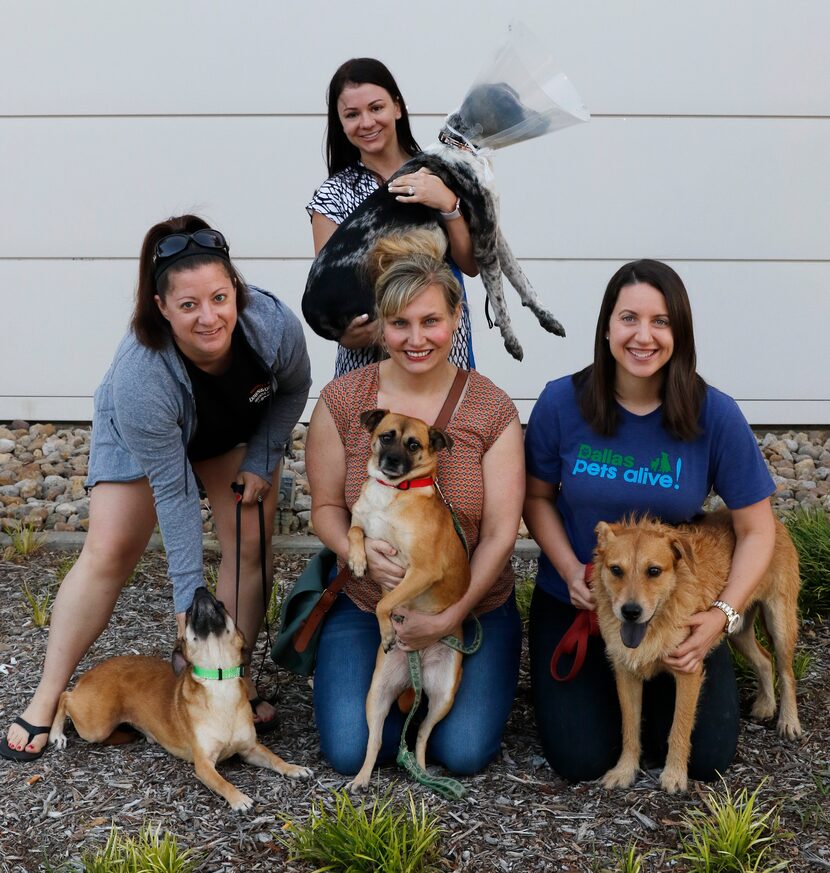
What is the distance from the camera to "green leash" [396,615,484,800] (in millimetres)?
3529

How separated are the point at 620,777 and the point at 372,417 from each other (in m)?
1.60

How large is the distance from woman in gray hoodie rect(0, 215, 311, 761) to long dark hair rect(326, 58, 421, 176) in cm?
75

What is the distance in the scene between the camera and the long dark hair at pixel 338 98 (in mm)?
4023

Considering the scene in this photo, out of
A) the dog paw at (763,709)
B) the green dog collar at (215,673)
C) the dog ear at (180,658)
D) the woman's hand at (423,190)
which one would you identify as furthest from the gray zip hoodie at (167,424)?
the dog paw at (763,709)

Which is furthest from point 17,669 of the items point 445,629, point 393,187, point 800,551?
point 800,551

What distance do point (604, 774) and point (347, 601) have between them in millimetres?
1204

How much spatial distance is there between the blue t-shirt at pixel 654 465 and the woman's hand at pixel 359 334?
0.81 meters

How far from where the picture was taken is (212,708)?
3596 mm

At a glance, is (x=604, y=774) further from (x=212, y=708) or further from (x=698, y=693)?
(x=212, y=708)

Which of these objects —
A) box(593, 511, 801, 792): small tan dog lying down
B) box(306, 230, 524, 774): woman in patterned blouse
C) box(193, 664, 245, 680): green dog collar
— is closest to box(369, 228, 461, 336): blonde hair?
box(306, 230, 524, 774): woman in patterned blouse

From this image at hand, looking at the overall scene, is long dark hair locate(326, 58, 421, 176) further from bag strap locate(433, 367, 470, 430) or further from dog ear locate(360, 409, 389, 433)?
dog ear locate(360, 409, 389, 433)

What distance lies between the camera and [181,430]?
377 cm

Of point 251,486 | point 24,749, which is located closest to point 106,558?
point 251,486

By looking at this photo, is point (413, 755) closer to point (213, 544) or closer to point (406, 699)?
point (406, 699)
